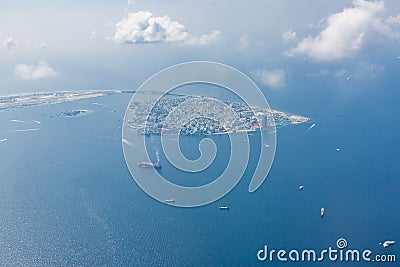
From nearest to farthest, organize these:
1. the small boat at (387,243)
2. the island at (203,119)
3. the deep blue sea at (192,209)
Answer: the deep blue sea at (192,209) < the small boat at (387,243) < the island at (203,119)

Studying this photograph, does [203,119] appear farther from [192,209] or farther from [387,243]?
[387,243]

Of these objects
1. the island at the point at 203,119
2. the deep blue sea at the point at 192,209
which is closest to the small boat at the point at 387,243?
the deep blue sea at the point at 192,209

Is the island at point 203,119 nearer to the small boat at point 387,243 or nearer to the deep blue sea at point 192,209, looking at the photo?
the deep blue sea at point 192,209

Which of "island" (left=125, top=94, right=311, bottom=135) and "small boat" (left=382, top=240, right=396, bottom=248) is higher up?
"island" (left=125, top=94, right=311, bottom=135)

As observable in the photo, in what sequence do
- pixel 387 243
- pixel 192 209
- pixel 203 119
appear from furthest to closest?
pixel 203 119
pixel 192 209
pixel 387 243

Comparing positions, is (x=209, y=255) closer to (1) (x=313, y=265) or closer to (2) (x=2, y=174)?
(1) (x=313, y=265)

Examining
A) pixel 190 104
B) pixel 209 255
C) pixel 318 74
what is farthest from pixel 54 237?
pixel 318 74

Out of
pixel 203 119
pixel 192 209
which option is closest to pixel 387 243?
pixel 192 209

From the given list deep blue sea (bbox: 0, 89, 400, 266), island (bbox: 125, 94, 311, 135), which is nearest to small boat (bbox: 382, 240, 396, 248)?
deep blue sea (bbox: 0, 89, 400, 266)

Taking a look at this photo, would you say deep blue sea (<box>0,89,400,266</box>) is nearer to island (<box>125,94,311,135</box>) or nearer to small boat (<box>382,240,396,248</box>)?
small boat (<box>382,240,396,248</box>)
